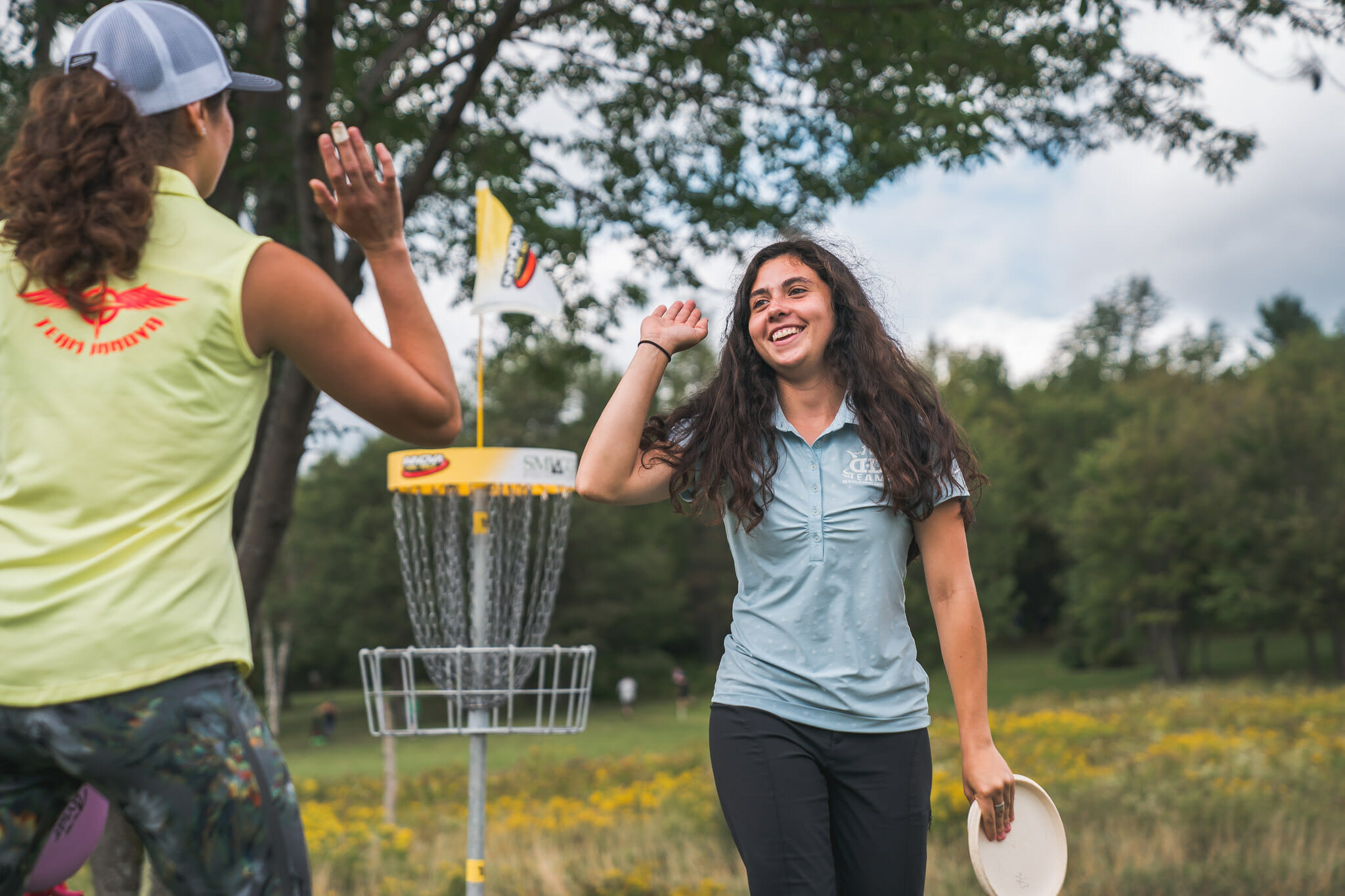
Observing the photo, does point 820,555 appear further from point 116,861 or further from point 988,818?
point 116,861

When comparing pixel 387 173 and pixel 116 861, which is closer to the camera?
pixel 387 173

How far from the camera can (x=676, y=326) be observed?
2.86 metres

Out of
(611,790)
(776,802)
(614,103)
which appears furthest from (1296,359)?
(776,802)

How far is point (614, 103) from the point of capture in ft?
21.4

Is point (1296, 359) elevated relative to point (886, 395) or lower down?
elevated

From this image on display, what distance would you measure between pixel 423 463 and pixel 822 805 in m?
1.88

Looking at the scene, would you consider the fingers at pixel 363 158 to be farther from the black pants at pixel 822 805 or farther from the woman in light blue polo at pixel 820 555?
the black pants at pixel 822 805

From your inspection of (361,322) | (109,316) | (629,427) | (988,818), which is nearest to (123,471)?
(109,316)

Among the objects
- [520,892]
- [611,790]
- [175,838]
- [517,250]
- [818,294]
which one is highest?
[517,250]

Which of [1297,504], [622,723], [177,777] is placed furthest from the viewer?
[1297,504]

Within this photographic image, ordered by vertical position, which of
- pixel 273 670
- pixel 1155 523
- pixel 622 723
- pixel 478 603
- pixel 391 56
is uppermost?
pixel 391 56

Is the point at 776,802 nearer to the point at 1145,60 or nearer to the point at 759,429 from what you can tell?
the point at 759,429

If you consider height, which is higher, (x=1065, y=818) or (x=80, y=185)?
(x=80, y=185)

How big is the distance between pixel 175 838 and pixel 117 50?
109 cm
